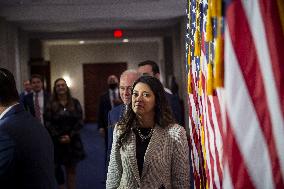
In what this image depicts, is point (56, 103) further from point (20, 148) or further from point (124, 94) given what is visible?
point (20, 148)

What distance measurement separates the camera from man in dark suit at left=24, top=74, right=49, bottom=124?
5.57 meters

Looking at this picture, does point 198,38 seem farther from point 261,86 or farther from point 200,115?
point 261,86

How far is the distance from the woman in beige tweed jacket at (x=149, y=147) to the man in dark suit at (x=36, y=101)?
327cm

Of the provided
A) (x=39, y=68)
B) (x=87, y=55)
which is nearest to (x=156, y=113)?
(x=39, y=68)

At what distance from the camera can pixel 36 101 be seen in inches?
222

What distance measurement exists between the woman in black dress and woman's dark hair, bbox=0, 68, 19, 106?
276cm

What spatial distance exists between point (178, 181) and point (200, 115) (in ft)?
1.24

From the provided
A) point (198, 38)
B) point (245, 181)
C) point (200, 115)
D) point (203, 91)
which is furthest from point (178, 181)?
point (245, 181)

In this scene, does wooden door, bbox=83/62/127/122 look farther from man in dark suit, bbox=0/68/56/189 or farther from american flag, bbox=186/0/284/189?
american flag, bbox=186/0/284/189

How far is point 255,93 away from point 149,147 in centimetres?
104

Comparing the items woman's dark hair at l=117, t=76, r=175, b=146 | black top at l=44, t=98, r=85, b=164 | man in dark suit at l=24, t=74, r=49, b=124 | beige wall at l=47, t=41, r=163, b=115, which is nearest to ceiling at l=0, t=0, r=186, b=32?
man in dark suit at l=24, t=74, r=49, b=124

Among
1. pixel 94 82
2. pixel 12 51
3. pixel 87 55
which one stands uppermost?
pixel 87 55

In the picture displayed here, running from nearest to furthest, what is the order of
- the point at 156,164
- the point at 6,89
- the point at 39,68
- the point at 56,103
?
the point at 6,89 → the point at 156,164 → the point at 56,103 → the point at 39,68

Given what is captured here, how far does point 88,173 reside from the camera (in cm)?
688
